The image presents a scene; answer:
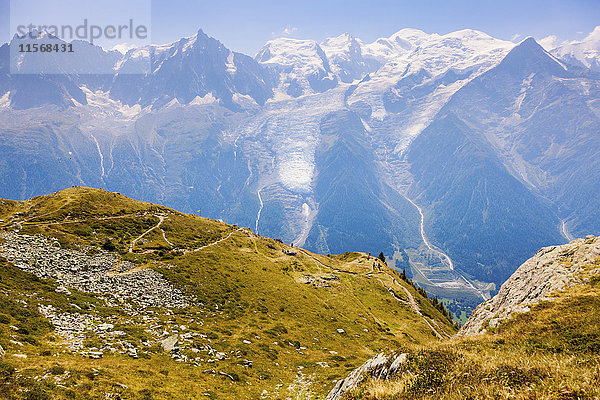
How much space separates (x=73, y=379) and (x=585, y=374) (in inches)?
1188

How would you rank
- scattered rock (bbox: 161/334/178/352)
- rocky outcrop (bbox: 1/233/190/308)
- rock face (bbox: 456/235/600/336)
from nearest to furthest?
1. rock face (bbox: 456/235/600/336)
2. scattered rock (bbox: 161/334/178/352)
3. rocky outcrop (bbox: 1/233/190/308)

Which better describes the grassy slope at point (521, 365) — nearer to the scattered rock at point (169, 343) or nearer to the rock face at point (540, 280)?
the rock face at point (540, 280)

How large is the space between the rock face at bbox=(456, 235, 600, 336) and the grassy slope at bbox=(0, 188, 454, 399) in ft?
68.7

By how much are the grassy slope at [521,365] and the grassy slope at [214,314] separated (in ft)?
68.4

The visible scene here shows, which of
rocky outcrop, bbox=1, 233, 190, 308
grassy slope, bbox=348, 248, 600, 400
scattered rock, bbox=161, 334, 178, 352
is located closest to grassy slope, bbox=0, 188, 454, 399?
scattered rock, bbox=161, 334, 178, 352

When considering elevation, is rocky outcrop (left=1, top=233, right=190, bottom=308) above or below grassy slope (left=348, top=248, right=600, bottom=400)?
below

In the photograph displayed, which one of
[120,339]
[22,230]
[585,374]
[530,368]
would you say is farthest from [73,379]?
[22,230]

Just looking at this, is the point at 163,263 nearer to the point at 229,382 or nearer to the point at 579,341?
the point at 229,382

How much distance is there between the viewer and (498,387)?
35.8ft

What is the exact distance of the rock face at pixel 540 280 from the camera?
29294mm

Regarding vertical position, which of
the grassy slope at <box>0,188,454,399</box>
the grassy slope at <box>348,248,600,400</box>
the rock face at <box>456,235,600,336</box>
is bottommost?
the grassy slope at <box>0,188,454,399</box>

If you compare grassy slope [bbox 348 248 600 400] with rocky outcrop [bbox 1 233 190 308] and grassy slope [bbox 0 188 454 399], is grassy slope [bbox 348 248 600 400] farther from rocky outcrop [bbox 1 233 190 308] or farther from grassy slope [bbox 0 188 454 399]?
rocky outcrop [bbox 1 233 190 308]

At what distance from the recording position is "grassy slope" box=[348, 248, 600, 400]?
33.4 ft

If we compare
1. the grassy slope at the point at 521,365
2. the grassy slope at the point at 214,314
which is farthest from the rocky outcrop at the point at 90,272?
the grassy slope at the point at 521,365
